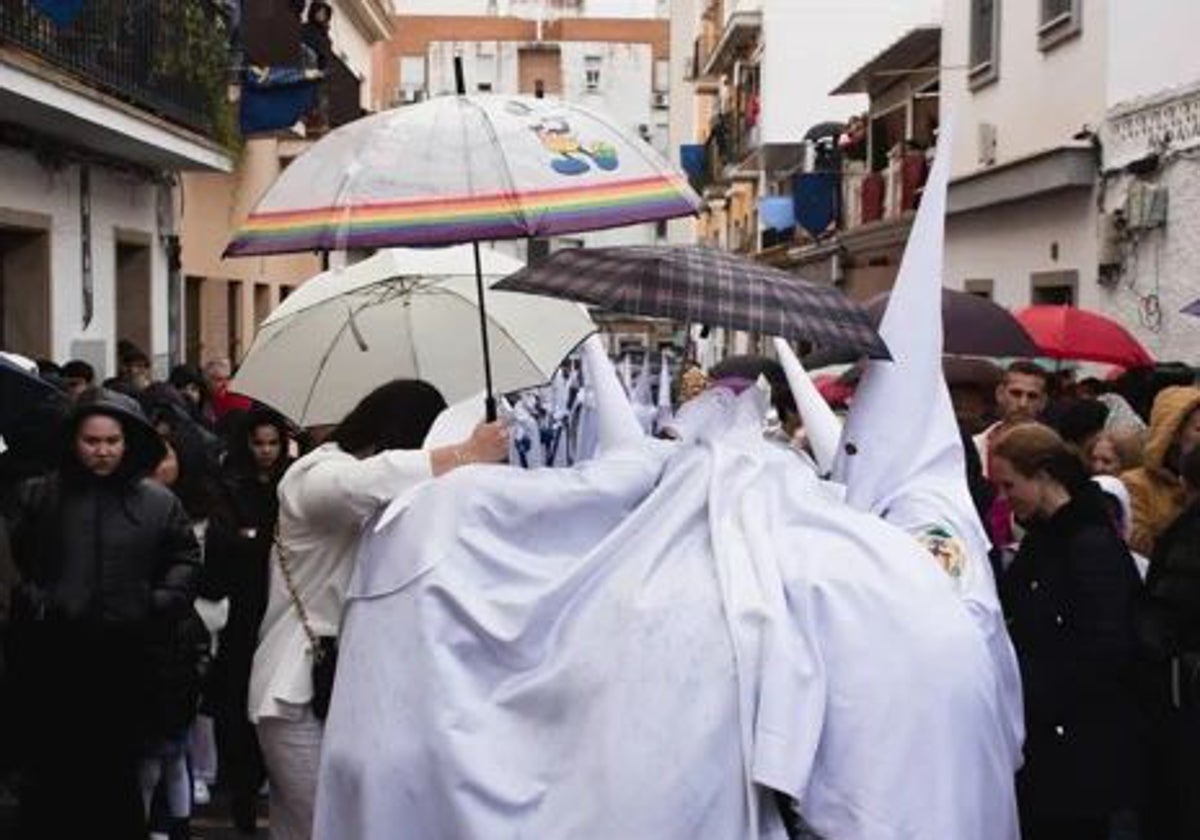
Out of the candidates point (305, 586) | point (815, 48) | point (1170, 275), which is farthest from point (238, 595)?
point (815, 48)

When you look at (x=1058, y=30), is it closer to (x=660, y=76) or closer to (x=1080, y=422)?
(x=1080, y=422)

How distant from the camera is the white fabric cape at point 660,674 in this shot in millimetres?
3607

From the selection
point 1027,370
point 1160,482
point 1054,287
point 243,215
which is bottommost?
point 1160,482

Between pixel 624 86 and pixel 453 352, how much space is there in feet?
232

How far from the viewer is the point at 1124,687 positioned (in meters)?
5.34

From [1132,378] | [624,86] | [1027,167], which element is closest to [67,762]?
[1132,378]

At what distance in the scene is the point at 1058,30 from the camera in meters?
16.4

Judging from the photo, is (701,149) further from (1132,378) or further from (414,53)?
(1132,378)

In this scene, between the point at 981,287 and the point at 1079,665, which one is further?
the point at 981,287

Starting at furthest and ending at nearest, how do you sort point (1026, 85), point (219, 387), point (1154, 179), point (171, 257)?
point (171, 257), point (1026, 85), point (219, 387), point (1154, 179)

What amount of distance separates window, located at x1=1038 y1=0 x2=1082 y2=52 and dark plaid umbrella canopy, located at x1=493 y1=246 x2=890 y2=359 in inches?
489

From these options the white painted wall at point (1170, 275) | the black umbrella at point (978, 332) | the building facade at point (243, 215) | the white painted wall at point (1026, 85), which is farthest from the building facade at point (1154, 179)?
the building facade at point (243, 215)

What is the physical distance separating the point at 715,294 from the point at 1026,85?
47.2 ft

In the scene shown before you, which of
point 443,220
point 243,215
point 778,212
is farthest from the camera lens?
point 778,212
